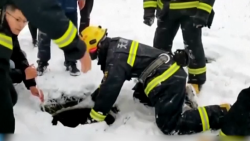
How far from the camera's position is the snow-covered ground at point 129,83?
2979 mm

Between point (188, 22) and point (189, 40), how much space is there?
0.19 meters

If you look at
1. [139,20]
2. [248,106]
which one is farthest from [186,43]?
[139,20]

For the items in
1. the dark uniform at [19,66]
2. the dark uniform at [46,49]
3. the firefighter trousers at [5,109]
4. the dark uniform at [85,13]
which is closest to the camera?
the firefighter trousers at [5,109]

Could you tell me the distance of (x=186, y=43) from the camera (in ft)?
11.7

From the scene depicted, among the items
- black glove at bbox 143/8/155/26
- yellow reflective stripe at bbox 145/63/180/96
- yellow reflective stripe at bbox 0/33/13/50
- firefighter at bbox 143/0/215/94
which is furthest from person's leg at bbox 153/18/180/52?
yellow reflective stripe at bbox 0/33/13/50

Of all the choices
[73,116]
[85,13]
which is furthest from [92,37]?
[85,13]

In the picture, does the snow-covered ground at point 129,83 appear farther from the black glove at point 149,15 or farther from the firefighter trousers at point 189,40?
the black glove at point 149,15

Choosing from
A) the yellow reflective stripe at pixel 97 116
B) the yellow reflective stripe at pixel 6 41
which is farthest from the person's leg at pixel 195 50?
the yellow reflective stripe at pixel 6 41

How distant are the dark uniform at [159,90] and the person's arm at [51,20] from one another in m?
0.94

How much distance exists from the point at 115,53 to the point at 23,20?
0.99m

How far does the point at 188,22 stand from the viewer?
348 cm

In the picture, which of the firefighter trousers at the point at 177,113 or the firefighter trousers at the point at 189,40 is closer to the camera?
the firefighter trousers at the point at 177,113

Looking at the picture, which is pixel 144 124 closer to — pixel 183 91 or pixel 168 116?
pixel 168 116

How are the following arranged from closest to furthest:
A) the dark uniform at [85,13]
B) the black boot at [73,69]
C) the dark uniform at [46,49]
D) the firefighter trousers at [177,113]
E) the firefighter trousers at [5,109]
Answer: the firefighter trousers at [5,109] < the firefighter trousers at [177,113] < the dark uniform at [46,49] < the black boot at [73,69] < the dark uniform at [85,13]
